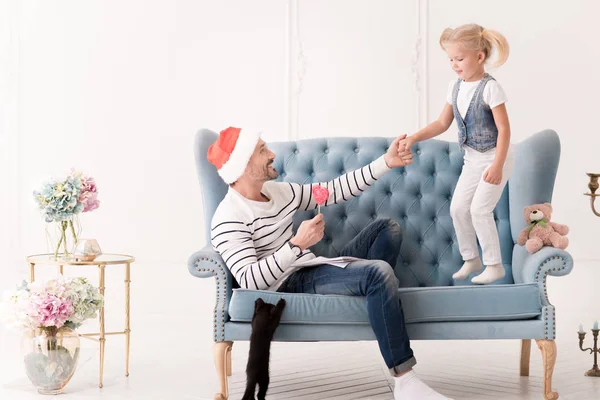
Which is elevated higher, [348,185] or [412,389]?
[348,185]

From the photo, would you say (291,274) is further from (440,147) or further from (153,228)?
(153,228)

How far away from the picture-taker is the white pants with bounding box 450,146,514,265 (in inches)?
120

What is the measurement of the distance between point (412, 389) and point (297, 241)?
66 centimetres

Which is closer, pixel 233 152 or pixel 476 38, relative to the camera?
pixel 476 38

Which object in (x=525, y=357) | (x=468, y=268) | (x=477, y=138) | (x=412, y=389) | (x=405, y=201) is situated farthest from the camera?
(x=405, y=201)

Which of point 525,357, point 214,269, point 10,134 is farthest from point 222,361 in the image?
point 10,134

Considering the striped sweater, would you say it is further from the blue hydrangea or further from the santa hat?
the blue hydrangea

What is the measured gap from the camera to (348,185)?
3.31m

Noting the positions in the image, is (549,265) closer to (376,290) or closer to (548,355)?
(548,355)

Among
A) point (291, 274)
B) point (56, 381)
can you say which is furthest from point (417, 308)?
point (56, 381)

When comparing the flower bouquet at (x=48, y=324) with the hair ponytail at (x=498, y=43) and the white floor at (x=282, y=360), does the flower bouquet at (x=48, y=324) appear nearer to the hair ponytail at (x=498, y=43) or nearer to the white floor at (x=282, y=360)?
the white floor at (x=282, y=360)

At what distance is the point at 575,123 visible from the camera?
4375mm

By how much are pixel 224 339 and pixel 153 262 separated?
1.87 metres

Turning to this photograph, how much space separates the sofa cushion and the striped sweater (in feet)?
0.31
